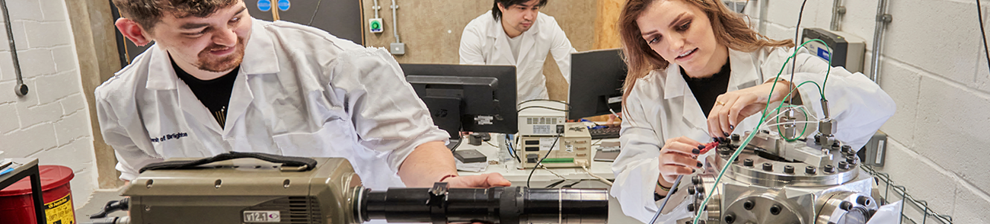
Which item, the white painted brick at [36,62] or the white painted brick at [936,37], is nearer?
the white painted brick at [936,37]

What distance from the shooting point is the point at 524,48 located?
320 cm

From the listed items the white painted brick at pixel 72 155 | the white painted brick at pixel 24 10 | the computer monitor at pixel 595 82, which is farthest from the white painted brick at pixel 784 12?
the white painted brick at pixel 72 155

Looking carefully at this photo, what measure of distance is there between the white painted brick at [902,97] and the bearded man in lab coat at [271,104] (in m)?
1.14

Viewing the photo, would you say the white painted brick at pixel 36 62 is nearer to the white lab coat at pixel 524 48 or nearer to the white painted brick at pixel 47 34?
the white painted brick at pixel 47 34

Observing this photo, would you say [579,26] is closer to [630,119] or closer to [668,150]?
[630,119]

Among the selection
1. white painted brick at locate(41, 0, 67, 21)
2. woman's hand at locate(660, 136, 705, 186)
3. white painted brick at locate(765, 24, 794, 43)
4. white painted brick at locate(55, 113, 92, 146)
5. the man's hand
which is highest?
white painted brick at locate(41, 0, 67, 21)

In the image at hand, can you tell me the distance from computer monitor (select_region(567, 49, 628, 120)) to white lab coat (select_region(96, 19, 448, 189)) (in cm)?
95

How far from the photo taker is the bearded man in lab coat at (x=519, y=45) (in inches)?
124

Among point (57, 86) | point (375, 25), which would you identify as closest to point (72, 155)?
point (57, 86)

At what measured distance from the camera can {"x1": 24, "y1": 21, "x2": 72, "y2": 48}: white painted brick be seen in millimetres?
2729

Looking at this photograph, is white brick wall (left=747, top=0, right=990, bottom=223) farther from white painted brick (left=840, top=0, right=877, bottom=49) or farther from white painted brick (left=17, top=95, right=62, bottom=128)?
white painted brick (left=17, top=95, right=62, bottom=128)

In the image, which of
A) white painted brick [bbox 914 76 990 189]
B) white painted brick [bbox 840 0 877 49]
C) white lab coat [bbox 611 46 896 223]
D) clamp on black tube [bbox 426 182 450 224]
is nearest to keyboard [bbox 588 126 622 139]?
white lab coat [bbox 611 46 896 223]

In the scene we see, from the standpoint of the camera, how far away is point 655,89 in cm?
162

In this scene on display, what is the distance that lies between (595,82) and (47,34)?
2.71m
